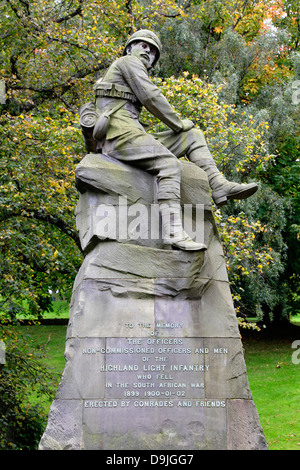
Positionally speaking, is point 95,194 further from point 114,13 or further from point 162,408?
point 114,13

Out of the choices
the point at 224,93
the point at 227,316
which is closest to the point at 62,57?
the point at 224,93

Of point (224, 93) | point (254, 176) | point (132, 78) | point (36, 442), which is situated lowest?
point (36, 442)

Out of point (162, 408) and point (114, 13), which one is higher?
point (114, 13)

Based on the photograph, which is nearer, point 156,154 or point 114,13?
point 156,154

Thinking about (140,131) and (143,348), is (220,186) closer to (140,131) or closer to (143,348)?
(140,131)

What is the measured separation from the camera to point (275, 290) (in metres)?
15.6

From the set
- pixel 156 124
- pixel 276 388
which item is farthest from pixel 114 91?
pixel 276 388

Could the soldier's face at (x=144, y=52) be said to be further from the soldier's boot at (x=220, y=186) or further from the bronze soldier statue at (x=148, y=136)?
the soldier's boot at (x=220, y=186)

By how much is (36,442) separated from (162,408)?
5.24 m

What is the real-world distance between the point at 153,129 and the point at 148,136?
4646mm

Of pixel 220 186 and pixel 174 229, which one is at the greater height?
pixel 220 186

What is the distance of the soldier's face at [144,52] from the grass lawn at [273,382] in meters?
5.52

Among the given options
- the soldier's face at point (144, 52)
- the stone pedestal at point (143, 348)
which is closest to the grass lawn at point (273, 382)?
the stone pedestal at point (143, 348)

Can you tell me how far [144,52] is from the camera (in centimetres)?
737
